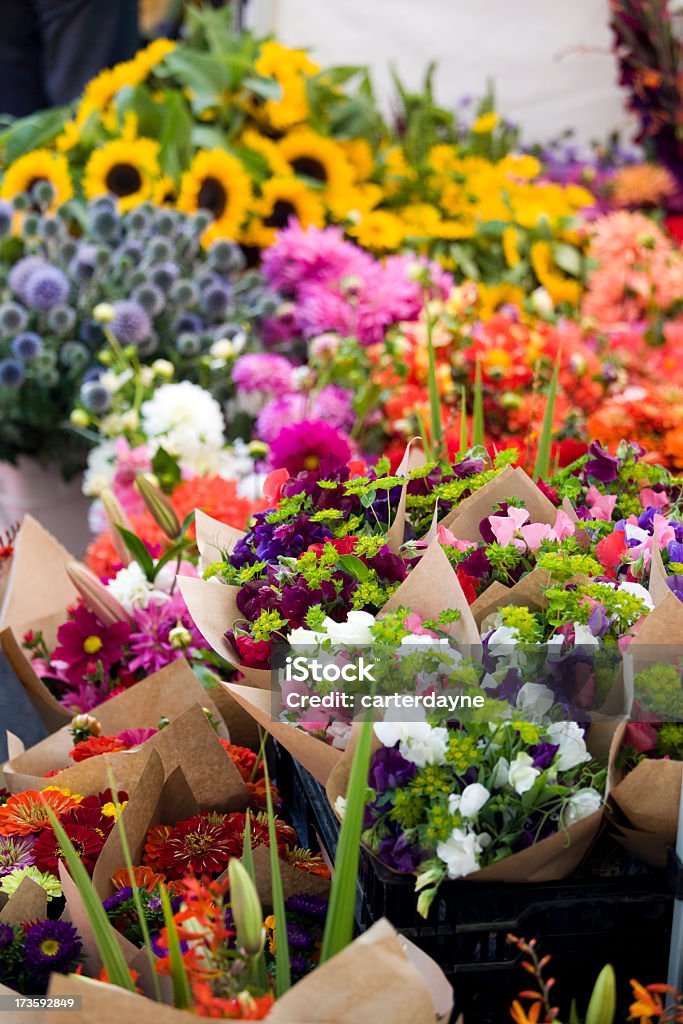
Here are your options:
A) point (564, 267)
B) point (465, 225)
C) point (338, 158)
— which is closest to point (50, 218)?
point (338, 158)

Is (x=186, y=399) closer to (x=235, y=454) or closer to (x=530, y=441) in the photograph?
(x=235, y=454)

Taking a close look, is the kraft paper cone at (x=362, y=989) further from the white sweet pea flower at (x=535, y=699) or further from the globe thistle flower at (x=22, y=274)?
the globe thistle flower at (x=22, y=274)

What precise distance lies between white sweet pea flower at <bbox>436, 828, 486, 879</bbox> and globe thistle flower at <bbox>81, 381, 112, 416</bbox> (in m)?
1.14

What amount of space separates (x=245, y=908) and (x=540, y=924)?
0.66 ft

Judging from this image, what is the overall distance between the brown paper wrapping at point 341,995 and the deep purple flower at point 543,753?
147mm

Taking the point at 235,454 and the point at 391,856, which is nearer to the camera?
the point at 391,856

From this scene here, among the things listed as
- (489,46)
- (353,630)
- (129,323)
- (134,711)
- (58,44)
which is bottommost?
(134,711)

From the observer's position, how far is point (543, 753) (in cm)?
56

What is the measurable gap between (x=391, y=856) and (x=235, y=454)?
1.00 m

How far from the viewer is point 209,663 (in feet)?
3.49

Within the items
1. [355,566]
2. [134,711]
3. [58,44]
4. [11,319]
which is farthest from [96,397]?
[58,44]

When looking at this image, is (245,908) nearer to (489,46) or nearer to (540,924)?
(540,924)

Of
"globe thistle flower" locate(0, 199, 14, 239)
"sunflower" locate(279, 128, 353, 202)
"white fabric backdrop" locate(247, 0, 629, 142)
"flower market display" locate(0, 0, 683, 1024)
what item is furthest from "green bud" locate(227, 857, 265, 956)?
"white fabric backdrop" locate(247, 0, 629, 142)

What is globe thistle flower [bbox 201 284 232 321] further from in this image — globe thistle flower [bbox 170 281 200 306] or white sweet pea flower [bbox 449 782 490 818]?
white sweet pea flower [bbox 449 782 490 818]
